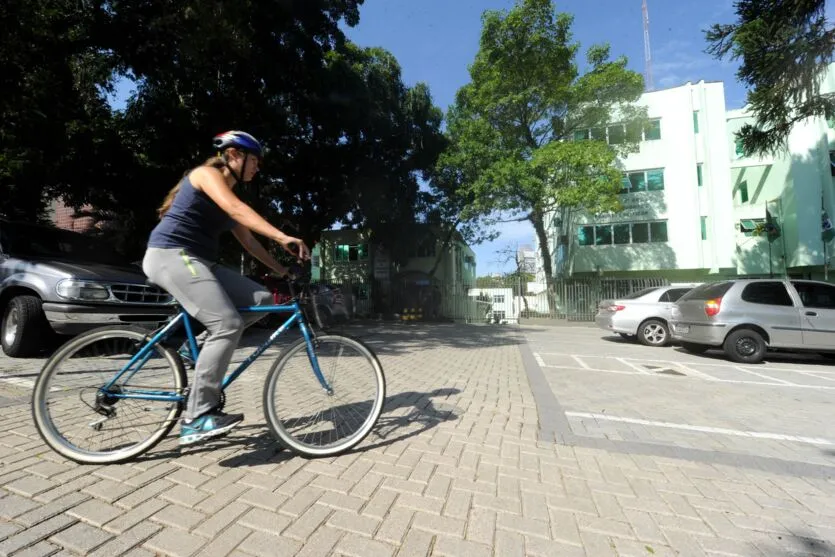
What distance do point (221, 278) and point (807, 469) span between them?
13.0 ft

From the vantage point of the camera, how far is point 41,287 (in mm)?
5418

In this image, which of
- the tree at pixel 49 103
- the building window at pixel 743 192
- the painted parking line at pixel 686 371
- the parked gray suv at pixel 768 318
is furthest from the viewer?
the building window at pixel 743 192

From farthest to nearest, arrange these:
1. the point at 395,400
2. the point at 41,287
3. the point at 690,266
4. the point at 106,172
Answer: the point at 690,266
the point at 106,172
the point at 41,287
the point at 395,400

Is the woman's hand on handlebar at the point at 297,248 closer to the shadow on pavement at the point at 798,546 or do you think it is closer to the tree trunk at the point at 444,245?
the shadow on pavement at the point at 798,546

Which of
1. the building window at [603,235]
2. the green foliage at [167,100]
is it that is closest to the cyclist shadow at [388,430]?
the green foliage at [167,100]

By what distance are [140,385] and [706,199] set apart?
28.9m

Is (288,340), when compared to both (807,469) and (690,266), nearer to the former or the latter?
(807,469)

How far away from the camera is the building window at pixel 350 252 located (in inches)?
1193

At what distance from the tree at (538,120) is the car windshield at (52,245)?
1710 centimetres

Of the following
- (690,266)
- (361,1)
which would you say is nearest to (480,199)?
(361,1)

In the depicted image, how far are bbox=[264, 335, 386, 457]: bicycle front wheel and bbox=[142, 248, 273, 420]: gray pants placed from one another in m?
0.32

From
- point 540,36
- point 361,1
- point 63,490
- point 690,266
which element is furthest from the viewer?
point 690,266

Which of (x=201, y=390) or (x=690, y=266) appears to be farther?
(x=690, y=266)

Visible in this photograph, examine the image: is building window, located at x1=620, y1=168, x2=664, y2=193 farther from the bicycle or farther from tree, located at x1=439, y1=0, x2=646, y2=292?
the bicycle
